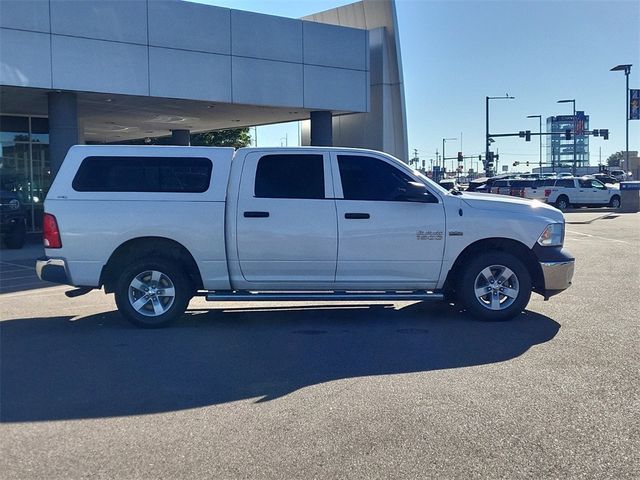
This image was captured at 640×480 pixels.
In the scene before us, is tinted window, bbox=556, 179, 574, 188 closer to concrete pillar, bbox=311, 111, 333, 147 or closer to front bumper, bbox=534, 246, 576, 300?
concrete pillar, bbox=311, 111, 333, 147

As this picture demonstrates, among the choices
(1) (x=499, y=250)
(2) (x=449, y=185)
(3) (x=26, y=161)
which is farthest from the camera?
(2) (x=449, y=185)

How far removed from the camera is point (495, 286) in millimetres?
8555

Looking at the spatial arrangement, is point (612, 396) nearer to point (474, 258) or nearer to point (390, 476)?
point (390, 476)

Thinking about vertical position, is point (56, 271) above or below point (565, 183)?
below

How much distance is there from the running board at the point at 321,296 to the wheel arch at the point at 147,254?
44 cm

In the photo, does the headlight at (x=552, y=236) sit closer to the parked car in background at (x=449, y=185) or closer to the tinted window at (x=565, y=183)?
the parked car in background at (x=449, y=185)

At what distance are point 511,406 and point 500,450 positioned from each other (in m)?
0.90

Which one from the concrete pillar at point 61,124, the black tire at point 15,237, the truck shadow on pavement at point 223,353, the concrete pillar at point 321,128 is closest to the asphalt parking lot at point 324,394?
the truck shadow on pavement at point 223,353

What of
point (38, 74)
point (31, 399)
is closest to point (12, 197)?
point (38, 74)

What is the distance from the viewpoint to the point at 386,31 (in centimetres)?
3111

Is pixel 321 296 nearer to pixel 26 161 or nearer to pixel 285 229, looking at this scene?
pixel 285 229

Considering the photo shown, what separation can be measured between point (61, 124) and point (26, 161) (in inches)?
207

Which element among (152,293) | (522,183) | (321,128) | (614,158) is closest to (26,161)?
(321,128)

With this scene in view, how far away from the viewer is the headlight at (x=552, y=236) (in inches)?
336
